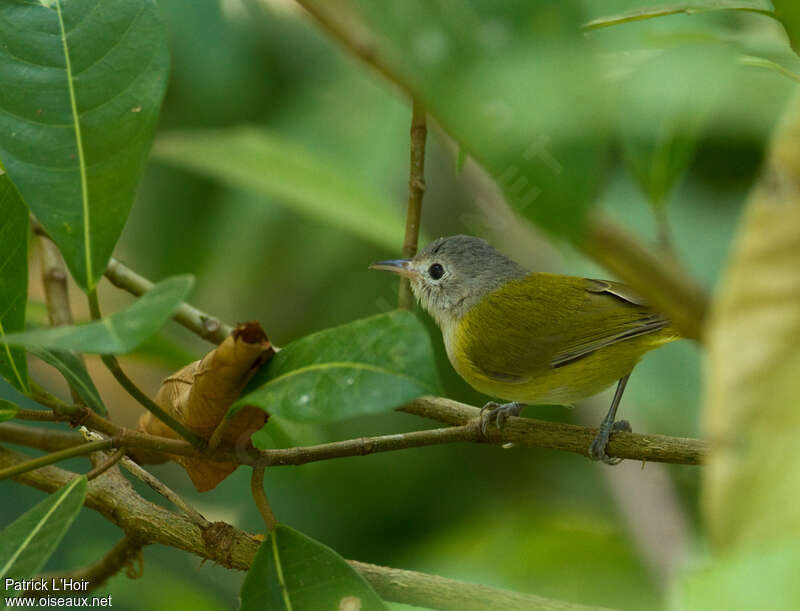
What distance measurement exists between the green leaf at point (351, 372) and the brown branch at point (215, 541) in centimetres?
37

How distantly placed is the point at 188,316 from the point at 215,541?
2.60ft

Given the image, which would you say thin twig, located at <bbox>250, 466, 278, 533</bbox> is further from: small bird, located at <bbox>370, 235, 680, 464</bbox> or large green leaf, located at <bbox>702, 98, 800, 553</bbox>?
small bird, located at <bbox>370, 235, 680, 464</bbox>

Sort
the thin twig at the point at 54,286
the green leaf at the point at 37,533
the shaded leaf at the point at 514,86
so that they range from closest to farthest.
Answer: the shaded leaf at the point at 514,86 < the green leaf at the point at 37,533 < the thin twig at the point at 54,286

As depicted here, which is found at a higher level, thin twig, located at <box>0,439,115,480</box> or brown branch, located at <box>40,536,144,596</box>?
thin twig, located at <box>0,439,115,480</box>

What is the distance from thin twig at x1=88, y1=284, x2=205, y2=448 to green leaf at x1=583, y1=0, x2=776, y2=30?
0.93 m

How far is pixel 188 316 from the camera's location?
2.29 metres

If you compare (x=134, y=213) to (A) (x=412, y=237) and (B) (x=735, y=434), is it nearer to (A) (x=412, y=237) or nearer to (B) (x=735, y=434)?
(A) (x=412, y=237)

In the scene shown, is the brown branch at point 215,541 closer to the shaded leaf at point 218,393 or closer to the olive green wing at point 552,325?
the shaded leaf at point 218,393

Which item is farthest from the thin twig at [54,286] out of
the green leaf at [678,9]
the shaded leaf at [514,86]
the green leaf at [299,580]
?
the shaded leaf at [514,86]

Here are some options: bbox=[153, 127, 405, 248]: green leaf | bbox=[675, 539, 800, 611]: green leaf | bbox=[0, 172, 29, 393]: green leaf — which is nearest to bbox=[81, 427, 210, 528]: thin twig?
bbox=[0, 172, 29, 393]: green leaf

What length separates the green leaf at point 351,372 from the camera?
3.70 feet

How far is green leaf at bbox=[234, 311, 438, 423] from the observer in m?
1.13

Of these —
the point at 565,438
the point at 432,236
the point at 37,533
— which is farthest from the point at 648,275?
the point at 432,236

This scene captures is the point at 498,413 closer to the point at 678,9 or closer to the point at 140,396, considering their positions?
the point at 140,396
